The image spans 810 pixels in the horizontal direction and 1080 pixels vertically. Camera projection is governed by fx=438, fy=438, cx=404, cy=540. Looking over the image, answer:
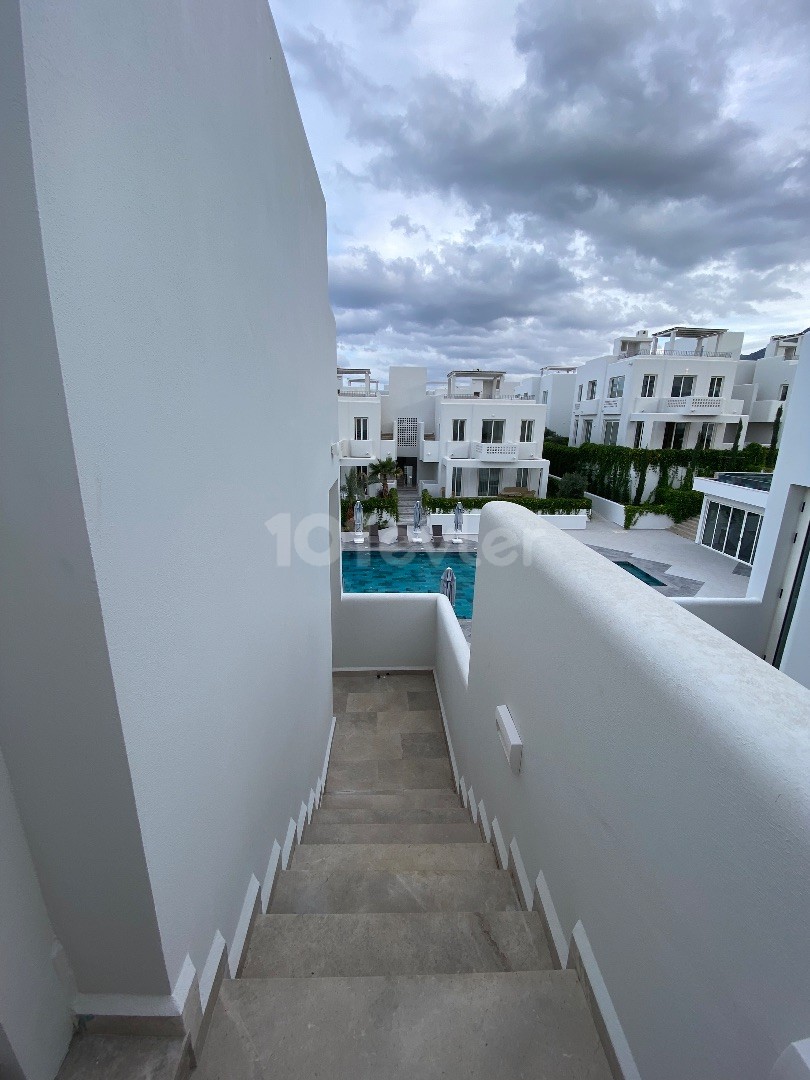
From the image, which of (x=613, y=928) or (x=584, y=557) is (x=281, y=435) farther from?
(x=613, y=928)

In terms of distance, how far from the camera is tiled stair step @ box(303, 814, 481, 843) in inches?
130

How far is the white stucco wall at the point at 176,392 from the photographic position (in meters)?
0.84

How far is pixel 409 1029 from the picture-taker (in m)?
1.50

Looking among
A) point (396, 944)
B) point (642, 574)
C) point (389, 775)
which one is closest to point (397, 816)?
point (389, 775)

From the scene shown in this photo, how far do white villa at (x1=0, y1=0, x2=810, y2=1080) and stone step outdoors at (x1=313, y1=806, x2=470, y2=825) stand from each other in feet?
3.07

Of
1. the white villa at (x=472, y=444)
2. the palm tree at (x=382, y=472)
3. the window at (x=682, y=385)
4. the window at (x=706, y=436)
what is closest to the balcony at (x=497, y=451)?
the white villa at (x=472, y=444)

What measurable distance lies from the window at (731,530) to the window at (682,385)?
30.4ft

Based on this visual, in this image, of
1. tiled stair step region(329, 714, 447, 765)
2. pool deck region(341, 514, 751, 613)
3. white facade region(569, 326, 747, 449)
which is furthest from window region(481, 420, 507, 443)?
tiled stair step region(329, 714, 447, 765)

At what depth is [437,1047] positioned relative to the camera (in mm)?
1458

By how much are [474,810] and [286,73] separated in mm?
5309

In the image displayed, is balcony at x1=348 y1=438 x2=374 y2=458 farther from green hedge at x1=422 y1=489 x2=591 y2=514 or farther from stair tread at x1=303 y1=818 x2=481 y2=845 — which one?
stair tread at x1=303 y1=818 x2=481 y2=845

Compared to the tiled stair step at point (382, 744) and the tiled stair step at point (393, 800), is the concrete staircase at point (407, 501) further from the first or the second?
the tiled stair step at point (393, 800)

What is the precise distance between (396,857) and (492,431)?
1936 centimetres

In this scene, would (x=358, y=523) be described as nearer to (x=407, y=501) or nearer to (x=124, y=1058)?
(x=407, y=501)
